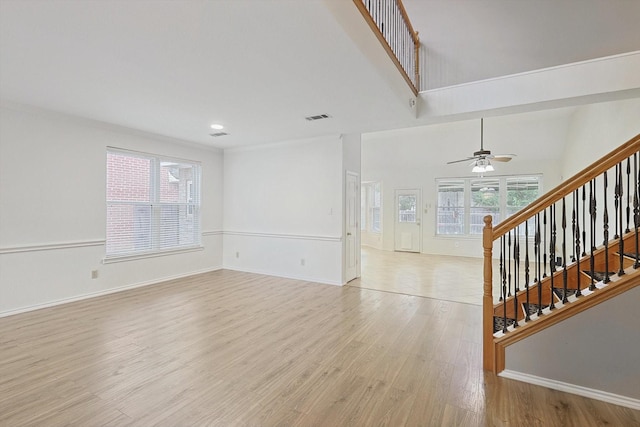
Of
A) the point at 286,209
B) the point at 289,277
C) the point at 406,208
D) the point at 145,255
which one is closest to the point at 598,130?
the point at 406,208

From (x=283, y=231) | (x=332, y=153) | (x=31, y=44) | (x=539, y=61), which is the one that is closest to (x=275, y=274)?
(x=283, y=231)

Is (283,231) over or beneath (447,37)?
beneath

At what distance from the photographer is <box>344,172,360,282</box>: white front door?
532 cm

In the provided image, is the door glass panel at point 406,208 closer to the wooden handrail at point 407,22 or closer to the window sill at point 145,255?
the wooden handrail at point 407,22

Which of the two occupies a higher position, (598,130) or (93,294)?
(598,130)

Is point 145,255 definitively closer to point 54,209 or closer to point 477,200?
point 54,209

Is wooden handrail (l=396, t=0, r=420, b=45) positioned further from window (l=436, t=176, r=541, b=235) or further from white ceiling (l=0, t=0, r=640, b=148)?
window (l=436, t=176, r=541, b=235)

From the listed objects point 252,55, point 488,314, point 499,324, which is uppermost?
point 252,55

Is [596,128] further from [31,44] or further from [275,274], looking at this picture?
[31,44]

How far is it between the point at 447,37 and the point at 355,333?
4.32m

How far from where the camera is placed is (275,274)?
5855 millimetres

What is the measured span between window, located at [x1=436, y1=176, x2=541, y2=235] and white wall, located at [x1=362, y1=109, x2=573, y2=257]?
0.21 metres

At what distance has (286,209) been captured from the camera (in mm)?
5770

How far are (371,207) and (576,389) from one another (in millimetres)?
8421
